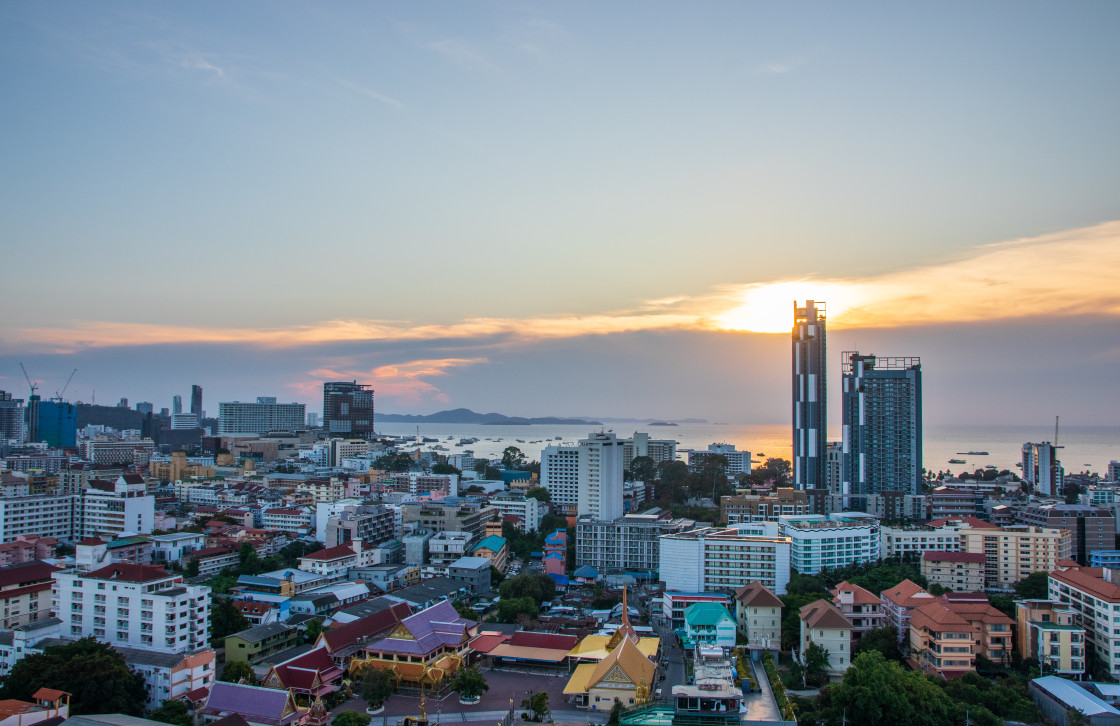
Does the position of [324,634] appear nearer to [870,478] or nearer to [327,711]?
[327,711]

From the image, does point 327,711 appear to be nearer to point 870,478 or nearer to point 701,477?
point 701,477

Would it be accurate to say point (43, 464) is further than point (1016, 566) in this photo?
Yes

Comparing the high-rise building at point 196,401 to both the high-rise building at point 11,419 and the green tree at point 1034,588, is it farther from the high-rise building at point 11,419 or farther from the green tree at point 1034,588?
the green tree at point 1034,588

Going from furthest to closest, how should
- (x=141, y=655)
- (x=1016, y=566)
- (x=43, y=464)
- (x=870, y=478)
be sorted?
(x=43, y=464) → (x=870, y=478) → (x=1016, y=566) → (x=141, y=655)

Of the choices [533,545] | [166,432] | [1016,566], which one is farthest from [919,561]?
[166,432]

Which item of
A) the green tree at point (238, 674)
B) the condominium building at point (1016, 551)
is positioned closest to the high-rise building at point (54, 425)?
the green tree at point (238, 674)

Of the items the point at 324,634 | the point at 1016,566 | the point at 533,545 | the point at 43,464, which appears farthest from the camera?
the point at 43,464

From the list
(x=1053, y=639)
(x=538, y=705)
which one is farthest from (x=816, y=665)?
(x=538, y=705)
